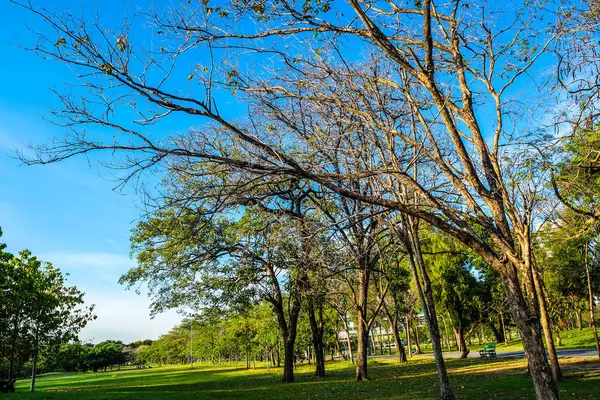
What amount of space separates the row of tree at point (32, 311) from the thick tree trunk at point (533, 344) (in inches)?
1076

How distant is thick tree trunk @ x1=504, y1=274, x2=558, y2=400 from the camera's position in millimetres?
6535

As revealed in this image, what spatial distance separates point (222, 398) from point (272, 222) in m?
11.1

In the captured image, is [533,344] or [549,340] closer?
[533,344]

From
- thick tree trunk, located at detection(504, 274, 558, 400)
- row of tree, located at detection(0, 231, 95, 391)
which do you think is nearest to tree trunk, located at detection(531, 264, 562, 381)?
thick tree trunk, located at detection(504, 274, 558, 400)

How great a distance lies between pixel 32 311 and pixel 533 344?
1313 inches

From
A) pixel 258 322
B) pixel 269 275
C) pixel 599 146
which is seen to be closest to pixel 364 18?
pixel 599 146

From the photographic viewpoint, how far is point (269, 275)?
2436 cm

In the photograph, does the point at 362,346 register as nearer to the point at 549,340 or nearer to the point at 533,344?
the point at 549,340

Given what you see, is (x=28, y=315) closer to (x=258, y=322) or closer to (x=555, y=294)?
(x=258, y=322)

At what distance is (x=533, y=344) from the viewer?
22.1 feet

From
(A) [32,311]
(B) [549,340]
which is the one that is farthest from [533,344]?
(A) [32,311]

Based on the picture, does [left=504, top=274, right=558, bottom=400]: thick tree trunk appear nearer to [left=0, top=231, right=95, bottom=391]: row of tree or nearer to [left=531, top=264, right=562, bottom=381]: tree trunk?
[left=531, top=264, right=562, bottom=381]: tree trunk

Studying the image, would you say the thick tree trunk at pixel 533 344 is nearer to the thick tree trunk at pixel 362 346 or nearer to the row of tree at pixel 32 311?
the thick tree trunk at pixel 362 346

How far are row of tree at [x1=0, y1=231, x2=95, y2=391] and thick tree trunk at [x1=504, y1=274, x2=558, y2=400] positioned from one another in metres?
27.3
